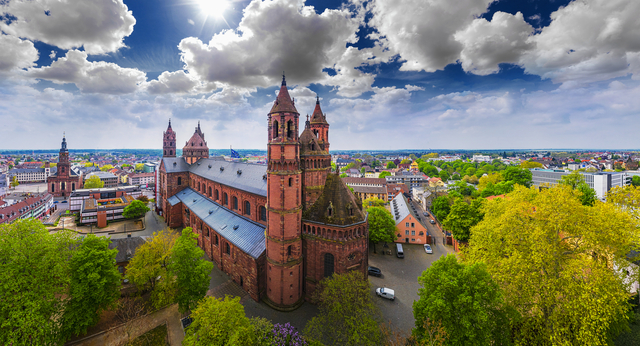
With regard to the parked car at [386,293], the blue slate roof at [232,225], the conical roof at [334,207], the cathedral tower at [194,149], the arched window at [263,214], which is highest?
the cathedral tower at [194,149]

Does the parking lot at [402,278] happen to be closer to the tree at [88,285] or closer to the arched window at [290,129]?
the arched window at [290,129]

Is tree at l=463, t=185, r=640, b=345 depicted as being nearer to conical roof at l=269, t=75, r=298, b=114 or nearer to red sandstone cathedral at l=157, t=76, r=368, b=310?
red sandstone cathedral at l=157, t=76, r=368, b=310

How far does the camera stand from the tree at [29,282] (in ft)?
60.1

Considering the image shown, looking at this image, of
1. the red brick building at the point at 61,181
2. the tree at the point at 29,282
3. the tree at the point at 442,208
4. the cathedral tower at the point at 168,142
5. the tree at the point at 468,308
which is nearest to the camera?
the tree at the point at 29,282

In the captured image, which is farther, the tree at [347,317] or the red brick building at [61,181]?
the red brick building at [61,181]

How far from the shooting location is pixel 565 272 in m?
18.9

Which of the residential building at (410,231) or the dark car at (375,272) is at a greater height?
the residential building at (410,231)

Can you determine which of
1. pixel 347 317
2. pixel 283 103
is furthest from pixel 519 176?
pixel 283 103

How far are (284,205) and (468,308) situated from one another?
66.3 ft

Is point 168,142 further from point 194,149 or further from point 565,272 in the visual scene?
point 565,272

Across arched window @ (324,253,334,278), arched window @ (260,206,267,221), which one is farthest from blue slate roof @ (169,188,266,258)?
arched window @ (324,253,334,278)

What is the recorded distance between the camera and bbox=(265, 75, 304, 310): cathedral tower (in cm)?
2927

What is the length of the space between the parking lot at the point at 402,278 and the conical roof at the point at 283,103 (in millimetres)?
26688

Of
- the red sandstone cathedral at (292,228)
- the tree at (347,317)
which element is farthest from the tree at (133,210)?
the tree at (347,317)
